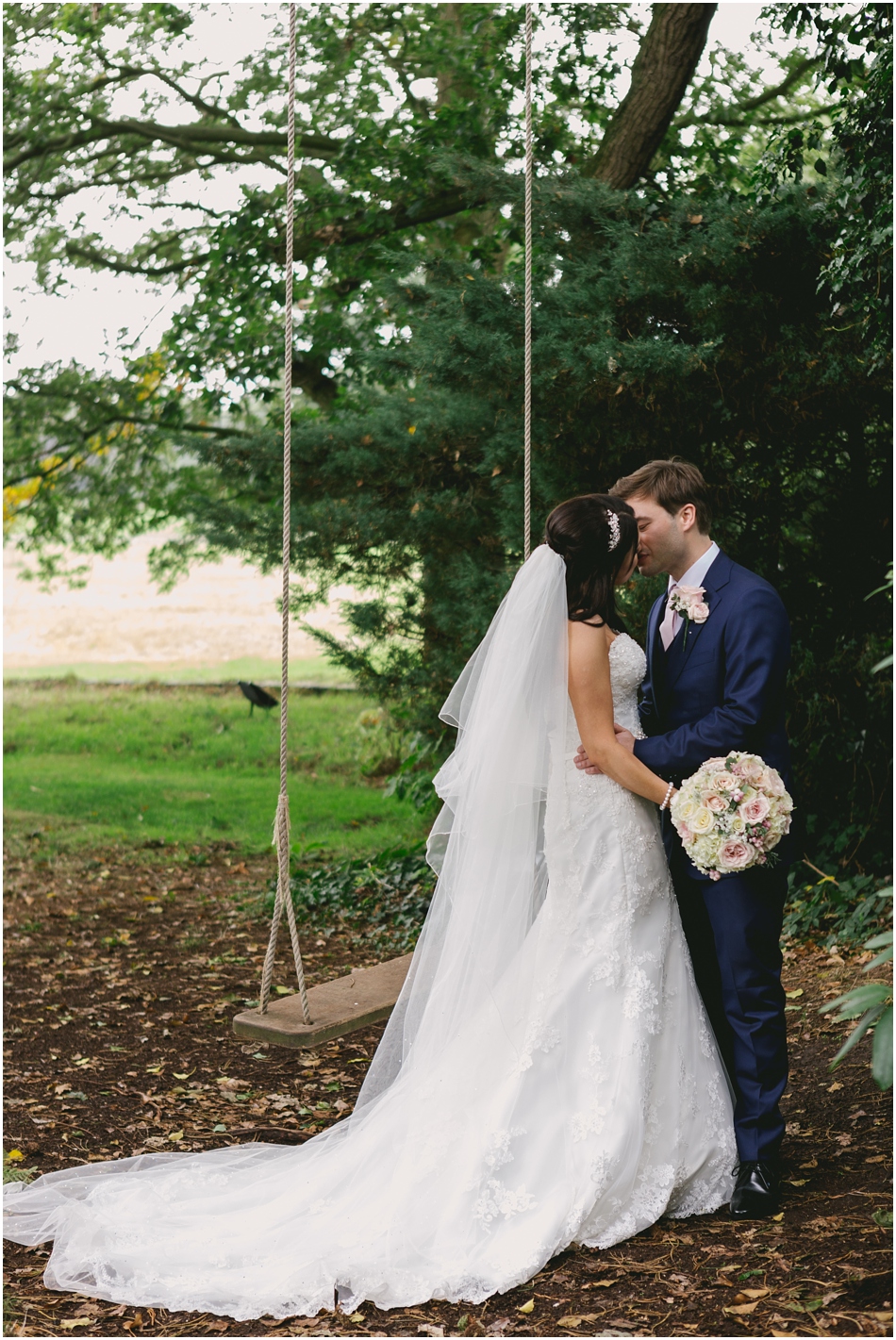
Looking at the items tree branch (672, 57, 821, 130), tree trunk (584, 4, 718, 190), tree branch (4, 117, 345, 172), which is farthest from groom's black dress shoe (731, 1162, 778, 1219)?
tree branch (4, 117, 345, 172)

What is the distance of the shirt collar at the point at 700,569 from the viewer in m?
3.48

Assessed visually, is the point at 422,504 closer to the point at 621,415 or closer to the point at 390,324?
the point at 621,415

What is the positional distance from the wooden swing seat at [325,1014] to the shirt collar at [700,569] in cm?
186

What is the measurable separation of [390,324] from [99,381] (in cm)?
299

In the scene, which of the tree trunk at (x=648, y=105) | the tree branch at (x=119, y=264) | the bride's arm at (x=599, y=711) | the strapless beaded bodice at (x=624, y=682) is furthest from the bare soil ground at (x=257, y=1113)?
the tree branch at (x=119, y=264)

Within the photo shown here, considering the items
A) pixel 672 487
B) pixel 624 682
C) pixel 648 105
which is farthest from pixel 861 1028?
pixel 648 105

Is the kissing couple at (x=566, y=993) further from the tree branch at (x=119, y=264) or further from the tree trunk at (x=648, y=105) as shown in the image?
the tree branch at (x=119, y=264)

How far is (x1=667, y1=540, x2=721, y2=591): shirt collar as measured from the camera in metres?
3.48

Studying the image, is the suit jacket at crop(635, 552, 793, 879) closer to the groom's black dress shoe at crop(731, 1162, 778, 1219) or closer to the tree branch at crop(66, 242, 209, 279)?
the groom's black dress shoe at crop(731, 1162, 778, 1219)

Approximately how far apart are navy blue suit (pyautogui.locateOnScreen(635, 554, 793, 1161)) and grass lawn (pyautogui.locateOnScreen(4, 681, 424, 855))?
581 centimetres

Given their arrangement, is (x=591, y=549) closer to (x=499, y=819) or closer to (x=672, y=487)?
(x=672, y=487)

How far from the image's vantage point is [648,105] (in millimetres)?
6426

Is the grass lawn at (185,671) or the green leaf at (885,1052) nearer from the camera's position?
the green leaf at (885,1052)

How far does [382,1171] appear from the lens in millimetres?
3123
